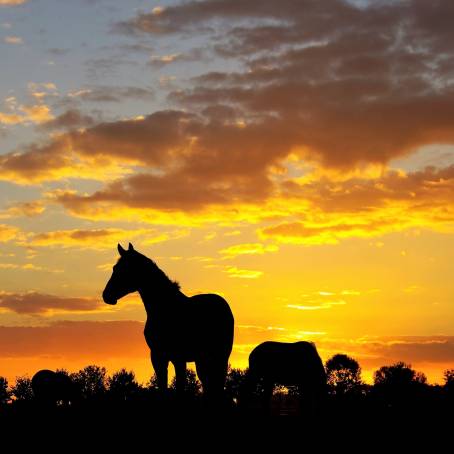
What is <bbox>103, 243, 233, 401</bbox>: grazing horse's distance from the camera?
19.9 m

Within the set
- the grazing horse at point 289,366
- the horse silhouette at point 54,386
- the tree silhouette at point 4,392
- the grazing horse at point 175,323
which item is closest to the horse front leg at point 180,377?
the grazing horse at point 175,323

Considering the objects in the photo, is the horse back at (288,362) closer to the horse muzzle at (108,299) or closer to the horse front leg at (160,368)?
the horse front leg at (160,368)

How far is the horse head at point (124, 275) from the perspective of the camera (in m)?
20.3

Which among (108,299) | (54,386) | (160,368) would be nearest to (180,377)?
(160,368)

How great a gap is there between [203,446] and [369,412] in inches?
245

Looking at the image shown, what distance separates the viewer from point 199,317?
20891 millimetres

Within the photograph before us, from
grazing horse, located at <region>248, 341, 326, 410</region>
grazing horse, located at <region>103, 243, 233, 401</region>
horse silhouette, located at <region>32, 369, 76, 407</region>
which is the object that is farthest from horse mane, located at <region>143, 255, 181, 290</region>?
horse silhouette, located at <region>32, 369, 76, 407</region>

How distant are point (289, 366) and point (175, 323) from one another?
9582 mm

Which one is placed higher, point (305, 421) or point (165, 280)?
point (165, 280)

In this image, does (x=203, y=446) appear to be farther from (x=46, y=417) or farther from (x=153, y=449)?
(x=46, y=417)

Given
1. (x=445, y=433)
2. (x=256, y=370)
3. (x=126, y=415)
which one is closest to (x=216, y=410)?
(x=126, y=415)

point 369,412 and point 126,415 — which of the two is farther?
point 369,412

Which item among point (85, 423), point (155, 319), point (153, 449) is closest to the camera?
point (153, 449)

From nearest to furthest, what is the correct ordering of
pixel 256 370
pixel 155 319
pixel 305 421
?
pixel 305 421 < pixel 155 319 < pixel 256 370
